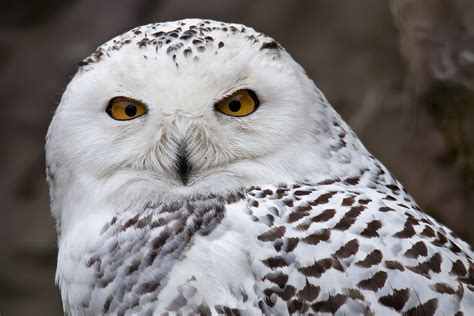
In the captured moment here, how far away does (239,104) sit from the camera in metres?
2.32

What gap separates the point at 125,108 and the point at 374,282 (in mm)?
831

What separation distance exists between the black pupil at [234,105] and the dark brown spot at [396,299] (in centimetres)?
66

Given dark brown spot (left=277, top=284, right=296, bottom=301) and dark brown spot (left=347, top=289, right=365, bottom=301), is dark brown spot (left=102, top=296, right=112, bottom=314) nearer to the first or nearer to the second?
dark brown spot (left=277, top=284, right=296, bottom=301)

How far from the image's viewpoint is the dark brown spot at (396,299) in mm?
2014

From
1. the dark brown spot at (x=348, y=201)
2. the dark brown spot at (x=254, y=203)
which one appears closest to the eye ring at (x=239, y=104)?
the dark brown spot at (x=254, y=203)

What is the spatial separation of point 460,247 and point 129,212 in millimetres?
907

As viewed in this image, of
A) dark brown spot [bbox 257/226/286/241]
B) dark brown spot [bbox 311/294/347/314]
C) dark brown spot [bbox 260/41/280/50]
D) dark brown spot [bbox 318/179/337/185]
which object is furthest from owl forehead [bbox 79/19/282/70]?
dark brown spot [bbox 311/294/347/314]

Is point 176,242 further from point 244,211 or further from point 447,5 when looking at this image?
point 447,5

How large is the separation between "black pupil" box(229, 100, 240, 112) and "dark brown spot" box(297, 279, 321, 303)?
1.82 ft

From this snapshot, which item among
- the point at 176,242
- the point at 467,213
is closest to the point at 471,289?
the point at 176,242

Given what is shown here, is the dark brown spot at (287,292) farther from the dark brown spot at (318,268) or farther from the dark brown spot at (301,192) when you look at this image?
the dark brown spot at (301,192)

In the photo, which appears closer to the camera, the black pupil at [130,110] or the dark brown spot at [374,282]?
the dark brown spot at [374,282]

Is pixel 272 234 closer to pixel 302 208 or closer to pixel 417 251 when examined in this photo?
pixel 302 208

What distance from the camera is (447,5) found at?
377 centimetres
